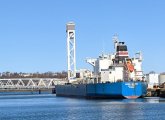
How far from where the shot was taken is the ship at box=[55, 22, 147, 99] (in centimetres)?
8450

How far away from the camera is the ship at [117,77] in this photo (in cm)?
8450

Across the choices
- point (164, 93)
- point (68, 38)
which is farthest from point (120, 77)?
→ point (68, 38)

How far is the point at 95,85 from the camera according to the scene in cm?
9275

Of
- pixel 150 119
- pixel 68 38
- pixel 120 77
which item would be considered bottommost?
pixel 150 119

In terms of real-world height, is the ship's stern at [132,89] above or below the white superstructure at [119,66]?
below

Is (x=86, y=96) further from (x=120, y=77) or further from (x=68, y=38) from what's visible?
(x=68, y=38)

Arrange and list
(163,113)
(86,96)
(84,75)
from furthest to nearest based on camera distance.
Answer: (84,75), (86,96), (163,113)

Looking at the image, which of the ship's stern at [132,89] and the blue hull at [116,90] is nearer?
the ship's stern at [132,89]

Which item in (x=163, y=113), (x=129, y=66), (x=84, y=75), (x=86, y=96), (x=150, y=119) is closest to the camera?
(x=150, y=119)

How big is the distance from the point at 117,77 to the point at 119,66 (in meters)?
1.75

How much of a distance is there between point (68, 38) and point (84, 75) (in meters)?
10.8

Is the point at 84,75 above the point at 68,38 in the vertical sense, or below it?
below

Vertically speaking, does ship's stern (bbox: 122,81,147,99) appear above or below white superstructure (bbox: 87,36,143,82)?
below

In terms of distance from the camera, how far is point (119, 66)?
88.5m
